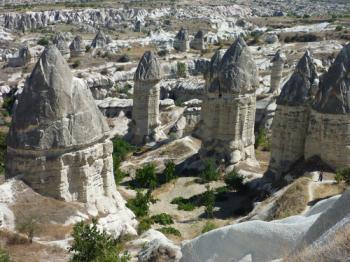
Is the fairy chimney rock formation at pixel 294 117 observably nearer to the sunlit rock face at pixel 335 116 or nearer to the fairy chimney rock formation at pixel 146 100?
the sunlit rock face at pixel 335 116

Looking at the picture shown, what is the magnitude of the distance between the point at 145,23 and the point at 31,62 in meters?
56.0

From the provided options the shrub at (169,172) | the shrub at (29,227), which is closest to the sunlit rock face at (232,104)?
the shrub at (169,172)

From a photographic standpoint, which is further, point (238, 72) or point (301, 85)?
point (238, 72)

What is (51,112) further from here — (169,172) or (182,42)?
(182,42)

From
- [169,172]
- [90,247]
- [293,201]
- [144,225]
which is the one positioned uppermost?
[293,201]

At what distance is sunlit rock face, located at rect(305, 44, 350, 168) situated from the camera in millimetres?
21047

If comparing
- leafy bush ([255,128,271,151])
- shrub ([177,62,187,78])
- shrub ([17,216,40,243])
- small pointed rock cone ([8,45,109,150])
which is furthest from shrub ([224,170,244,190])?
shrub ([177,62,187,78])

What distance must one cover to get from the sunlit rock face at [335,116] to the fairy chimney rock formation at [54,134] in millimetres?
10352

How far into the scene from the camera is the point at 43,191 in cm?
1625

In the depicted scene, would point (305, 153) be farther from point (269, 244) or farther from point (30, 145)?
point (269, 244)

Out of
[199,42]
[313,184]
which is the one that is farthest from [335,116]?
[199,42]

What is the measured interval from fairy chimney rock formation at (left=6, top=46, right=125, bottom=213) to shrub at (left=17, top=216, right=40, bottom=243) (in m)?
1.41

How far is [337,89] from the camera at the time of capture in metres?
21.1

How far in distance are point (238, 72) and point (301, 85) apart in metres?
4.75
